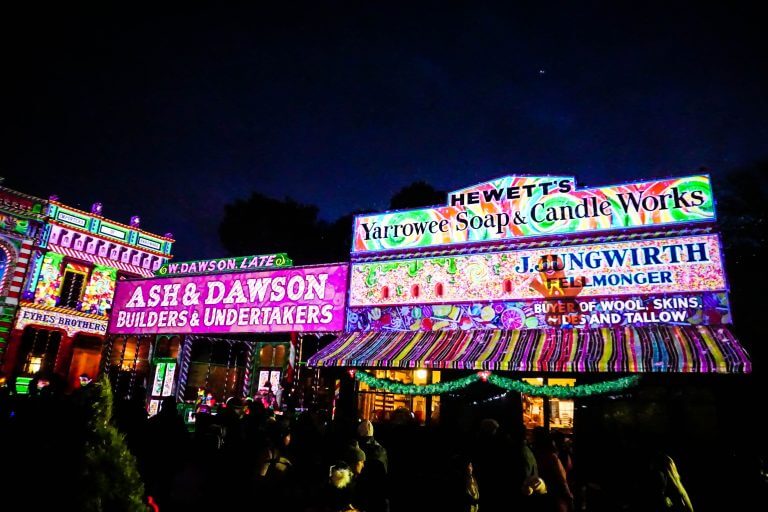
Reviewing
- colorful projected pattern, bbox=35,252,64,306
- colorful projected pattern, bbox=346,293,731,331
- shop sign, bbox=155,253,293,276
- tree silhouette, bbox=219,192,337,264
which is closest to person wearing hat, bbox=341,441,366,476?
colorful projected pattern, bbox=346,293,731,331

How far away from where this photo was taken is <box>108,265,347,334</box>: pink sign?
15812 mm

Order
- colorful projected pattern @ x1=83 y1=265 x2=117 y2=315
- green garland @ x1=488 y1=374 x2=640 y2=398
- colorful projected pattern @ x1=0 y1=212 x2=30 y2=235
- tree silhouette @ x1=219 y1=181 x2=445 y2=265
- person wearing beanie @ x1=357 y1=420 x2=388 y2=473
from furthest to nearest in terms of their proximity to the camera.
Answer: tree silhouette @ x1=219 y1=181 x2=445 y2=265, colorful projected pattern @ x1=83 y1=265 x2=117 y2=315, colorful projected pattern @ x1=0 y1=212 x2=30 y2=235, green garland @ x1=488 y1=374 x2=640 y2=398, person wearing beanie @ x1=357 y1=420 x2=388 y2=473

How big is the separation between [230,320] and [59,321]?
54.2 ft

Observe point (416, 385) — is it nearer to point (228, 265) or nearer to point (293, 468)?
point (293, 468)

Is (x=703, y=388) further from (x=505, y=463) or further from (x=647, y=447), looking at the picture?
(x=505, y=463)

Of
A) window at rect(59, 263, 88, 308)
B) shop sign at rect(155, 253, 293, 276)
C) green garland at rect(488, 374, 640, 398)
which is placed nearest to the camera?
green garland at rect(488, 374, 640, 398)

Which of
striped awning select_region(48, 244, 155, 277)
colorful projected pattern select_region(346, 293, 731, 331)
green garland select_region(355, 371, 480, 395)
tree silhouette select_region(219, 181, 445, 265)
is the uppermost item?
tree silhouette select_region(219, 181, 445, 265)

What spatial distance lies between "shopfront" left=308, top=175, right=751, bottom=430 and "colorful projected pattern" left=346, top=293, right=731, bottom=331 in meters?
0.03

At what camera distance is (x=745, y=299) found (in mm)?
13805

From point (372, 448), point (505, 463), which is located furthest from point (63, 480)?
point (505, 463)

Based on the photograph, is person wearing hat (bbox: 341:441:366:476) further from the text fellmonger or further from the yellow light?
the yellow light

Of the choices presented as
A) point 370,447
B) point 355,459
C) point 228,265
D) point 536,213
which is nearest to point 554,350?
point 536,213

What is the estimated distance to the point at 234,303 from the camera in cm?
1714

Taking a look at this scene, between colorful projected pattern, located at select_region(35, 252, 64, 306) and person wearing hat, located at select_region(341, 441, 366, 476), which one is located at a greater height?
colorful projected pattern, located at select_region(35, 252, 64, 306)
